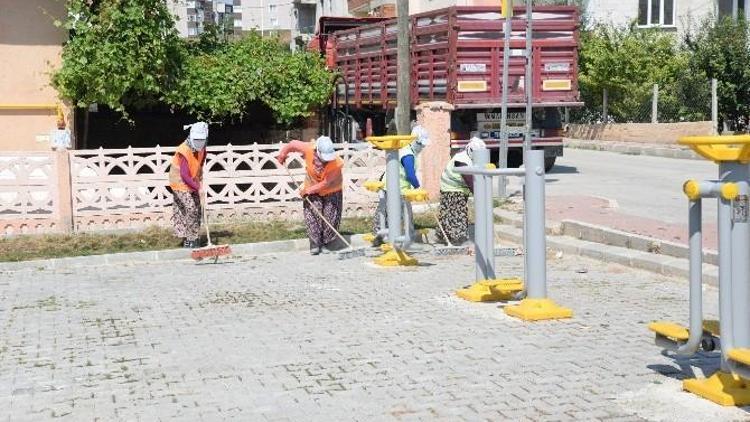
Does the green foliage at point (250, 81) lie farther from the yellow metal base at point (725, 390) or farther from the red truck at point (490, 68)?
the yellow metal base at point (725, 390)

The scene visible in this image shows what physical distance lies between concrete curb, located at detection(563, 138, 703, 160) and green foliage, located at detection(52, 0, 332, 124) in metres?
9.47

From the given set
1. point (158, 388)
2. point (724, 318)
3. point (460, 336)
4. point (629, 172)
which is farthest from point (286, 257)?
point (629, 172)

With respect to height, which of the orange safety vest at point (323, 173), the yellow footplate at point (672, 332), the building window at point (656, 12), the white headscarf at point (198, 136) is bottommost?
the yellow footplate at point (672, 332)

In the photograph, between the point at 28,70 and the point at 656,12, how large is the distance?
23.8m

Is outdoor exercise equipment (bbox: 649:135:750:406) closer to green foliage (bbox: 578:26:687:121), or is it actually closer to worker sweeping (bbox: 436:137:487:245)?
worker sweeping (bbox: 436:137:487:245)

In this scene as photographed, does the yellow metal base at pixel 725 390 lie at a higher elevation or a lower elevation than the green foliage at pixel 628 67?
lower

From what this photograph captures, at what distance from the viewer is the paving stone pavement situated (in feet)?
18.0

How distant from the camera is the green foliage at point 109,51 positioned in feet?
50.6

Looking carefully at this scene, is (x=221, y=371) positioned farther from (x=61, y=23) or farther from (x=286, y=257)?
(x=61, y=23)

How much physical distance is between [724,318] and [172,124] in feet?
47.2

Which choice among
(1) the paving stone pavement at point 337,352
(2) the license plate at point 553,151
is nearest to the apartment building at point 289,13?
(2) the license plate at point 553,151

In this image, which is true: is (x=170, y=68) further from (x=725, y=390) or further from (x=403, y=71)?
(x=725, y=390)

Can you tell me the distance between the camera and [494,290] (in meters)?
8.36

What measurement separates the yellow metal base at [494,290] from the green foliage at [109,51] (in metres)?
8.87
